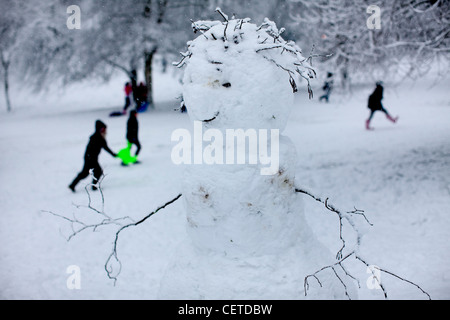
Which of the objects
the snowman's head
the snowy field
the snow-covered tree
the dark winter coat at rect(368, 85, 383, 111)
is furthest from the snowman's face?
the dark winter coat at rect(368, 85, 383, 111)

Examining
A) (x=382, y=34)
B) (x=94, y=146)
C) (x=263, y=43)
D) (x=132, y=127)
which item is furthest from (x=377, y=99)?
(x=263, y=43)

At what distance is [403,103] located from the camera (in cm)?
1313

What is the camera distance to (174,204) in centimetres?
620

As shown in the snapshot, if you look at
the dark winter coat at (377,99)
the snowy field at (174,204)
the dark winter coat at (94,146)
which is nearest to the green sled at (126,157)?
the snowy field at (174,204)

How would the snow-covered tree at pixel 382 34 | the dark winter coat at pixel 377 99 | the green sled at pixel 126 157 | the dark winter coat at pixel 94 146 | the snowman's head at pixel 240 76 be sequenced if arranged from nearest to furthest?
the snowman's head at pixel 240 76 < the snow-covered tree at pixel 382 34 < the dark winter coat at pixel 94 146 < the green sled at pixel 126 157 < the dark winter coat at pixel 377 99

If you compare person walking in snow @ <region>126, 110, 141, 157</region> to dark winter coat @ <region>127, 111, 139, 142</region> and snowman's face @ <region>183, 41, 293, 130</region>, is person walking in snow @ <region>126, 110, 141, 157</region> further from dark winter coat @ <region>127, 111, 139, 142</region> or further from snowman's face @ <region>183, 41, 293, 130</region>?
snowman's face @ <region>183, 41, 293, 130</region>

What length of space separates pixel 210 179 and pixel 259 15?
1280 cm

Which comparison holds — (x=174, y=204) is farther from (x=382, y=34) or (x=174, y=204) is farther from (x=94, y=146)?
(x=382, y=34)

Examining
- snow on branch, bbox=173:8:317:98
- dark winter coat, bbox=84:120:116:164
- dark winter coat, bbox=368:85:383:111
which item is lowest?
dark winter coat, bbox=84:120:116:164

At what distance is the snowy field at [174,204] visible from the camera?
441 cm

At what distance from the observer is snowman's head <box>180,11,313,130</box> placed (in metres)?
2.03

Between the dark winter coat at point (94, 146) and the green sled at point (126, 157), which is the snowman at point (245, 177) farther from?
the green sled at point (126, 157)

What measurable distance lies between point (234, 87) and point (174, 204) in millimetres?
4404

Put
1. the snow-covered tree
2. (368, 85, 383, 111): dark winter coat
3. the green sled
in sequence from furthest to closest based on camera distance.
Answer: (368, 85, 383, 111): dark winter coat
the green sled
the snow-covered tree
